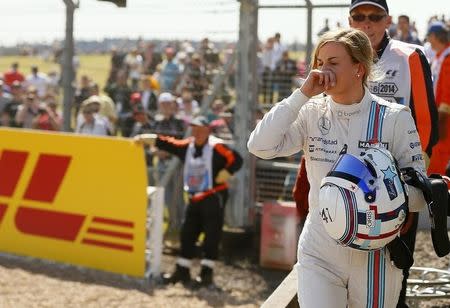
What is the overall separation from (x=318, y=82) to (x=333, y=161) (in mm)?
355

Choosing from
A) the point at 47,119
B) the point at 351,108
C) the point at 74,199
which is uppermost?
the point at 351,108

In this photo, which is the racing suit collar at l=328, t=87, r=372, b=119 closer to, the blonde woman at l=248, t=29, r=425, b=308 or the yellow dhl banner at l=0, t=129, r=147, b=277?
the blonde woman at l=248, t=29, r=425, b=308

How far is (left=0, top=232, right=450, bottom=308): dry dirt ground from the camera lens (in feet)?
27.6

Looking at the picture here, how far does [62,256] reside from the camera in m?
10.1

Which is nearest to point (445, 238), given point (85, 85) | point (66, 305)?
point (66, 305)

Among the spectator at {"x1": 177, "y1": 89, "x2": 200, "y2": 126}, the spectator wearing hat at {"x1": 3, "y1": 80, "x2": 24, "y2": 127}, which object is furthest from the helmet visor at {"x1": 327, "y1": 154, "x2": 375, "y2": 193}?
the spectator wearing hat at {"x1": 3, "y1": 80, "x2": 24, "y2": 127}

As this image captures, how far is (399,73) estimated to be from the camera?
446cm

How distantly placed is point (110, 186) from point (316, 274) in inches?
249

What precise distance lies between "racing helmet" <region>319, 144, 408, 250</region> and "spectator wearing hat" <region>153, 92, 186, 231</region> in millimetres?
7695

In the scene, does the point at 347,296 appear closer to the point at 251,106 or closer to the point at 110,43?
the point at 251,106

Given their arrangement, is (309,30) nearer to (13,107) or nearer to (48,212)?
(48,212)

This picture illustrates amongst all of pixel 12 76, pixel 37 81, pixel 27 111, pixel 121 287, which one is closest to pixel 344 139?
pixel 121 287

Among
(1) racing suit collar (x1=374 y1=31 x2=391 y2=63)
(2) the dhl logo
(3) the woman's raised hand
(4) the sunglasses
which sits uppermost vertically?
(4) the sunglasses

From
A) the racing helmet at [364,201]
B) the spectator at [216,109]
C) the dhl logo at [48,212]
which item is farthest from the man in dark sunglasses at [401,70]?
the spectator at [216,109]
